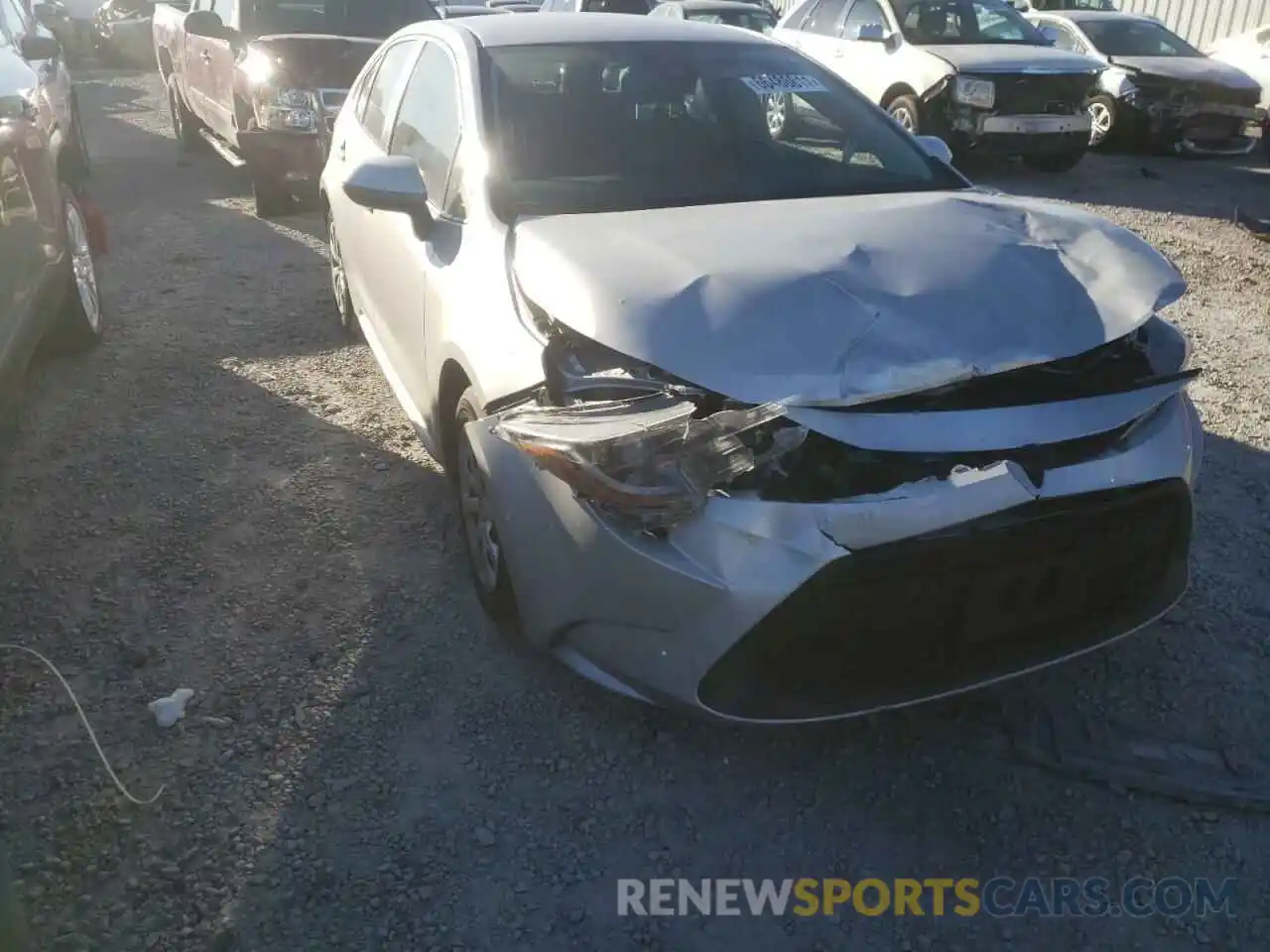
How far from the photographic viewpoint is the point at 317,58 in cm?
766

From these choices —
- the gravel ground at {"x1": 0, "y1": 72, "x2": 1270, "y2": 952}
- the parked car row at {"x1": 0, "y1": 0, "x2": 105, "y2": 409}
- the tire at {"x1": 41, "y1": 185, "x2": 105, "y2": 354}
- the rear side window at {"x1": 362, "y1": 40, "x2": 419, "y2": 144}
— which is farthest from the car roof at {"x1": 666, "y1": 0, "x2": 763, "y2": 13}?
the gravel ground at {"x1": 0, "y1": 72, "x2": 1270, "y2": 952}

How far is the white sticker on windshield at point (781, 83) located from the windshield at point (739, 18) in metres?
9.98

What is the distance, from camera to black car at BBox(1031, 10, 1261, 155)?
1146 cm

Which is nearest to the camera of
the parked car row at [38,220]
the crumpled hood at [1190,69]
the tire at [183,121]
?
the parked car row at [38,220]

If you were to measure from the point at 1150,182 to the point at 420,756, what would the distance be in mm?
9977

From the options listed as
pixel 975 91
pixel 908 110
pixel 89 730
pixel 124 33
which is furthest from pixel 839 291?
pixel 124 33

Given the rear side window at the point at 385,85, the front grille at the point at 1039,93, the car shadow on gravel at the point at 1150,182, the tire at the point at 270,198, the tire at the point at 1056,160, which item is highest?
the rear side window at the point at 385,85

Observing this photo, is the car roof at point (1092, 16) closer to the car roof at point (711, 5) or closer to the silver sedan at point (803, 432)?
the car roof at point (711, 5)

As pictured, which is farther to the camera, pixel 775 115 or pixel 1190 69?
pixel 1190 69

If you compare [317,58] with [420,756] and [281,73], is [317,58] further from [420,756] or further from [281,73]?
[420,756]

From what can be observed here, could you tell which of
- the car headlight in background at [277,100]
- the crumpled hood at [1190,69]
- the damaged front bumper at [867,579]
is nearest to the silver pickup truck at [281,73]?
the car headlight in background at [277,100]

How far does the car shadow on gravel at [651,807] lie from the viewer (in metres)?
2.36

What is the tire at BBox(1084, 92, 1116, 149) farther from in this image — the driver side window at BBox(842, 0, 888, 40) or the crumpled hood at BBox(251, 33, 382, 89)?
the crumpled hood at BBox(251, 33, 382, 89)


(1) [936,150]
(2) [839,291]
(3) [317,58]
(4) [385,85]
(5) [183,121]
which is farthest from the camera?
(5) [183,121]
